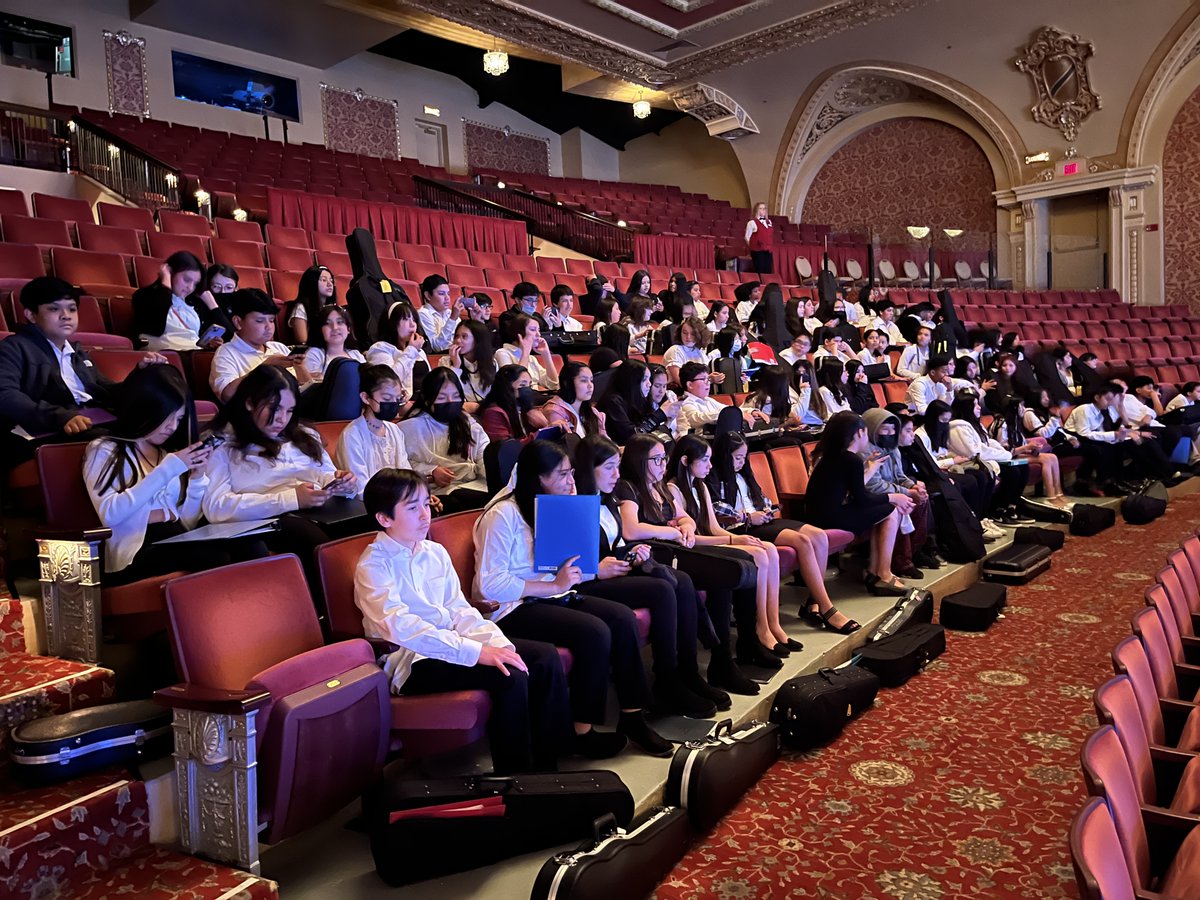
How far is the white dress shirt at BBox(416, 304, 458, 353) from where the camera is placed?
16.2ft

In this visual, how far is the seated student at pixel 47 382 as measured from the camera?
255 cm

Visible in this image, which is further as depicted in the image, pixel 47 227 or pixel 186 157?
pixel 186 157

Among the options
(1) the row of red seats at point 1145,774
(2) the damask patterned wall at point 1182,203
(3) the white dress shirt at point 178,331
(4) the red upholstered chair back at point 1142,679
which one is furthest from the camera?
(2) the damask patterned wall at point 1182,203

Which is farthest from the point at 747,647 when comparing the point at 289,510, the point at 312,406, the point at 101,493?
the point at 101,493

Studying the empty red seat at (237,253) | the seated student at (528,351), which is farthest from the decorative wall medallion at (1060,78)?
the empty red seat at (237,253)

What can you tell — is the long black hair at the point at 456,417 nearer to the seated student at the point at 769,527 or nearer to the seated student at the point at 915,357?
the seated student at the point at 769,527

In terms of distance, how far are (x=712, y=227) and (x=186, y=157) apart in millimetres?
6857

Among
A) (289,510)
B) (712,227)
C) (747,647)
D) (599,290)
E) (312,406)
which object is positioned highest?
(712,227)

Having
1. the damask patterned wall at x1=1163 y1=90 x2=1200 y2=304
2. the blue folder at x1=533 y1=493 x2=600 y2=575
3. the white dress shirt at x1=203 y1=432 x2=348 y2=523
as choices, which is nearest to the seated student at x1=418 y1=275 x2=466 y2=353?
the white dress shirt at x1=203 y1=432 x2=348 y2=523

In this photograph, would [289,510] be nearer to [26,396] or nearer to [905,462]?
[26,396]

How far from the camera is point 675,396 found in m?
4.58

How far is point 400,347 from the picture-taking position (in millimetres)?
4133

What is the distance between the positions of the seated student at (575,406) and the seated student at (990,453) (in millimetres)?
2542

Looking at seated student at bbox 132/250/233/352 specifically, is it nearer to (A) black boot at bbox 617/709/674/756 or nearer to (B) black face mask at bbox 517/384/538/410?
(B) black face mask at bbox 517/384/538/410
